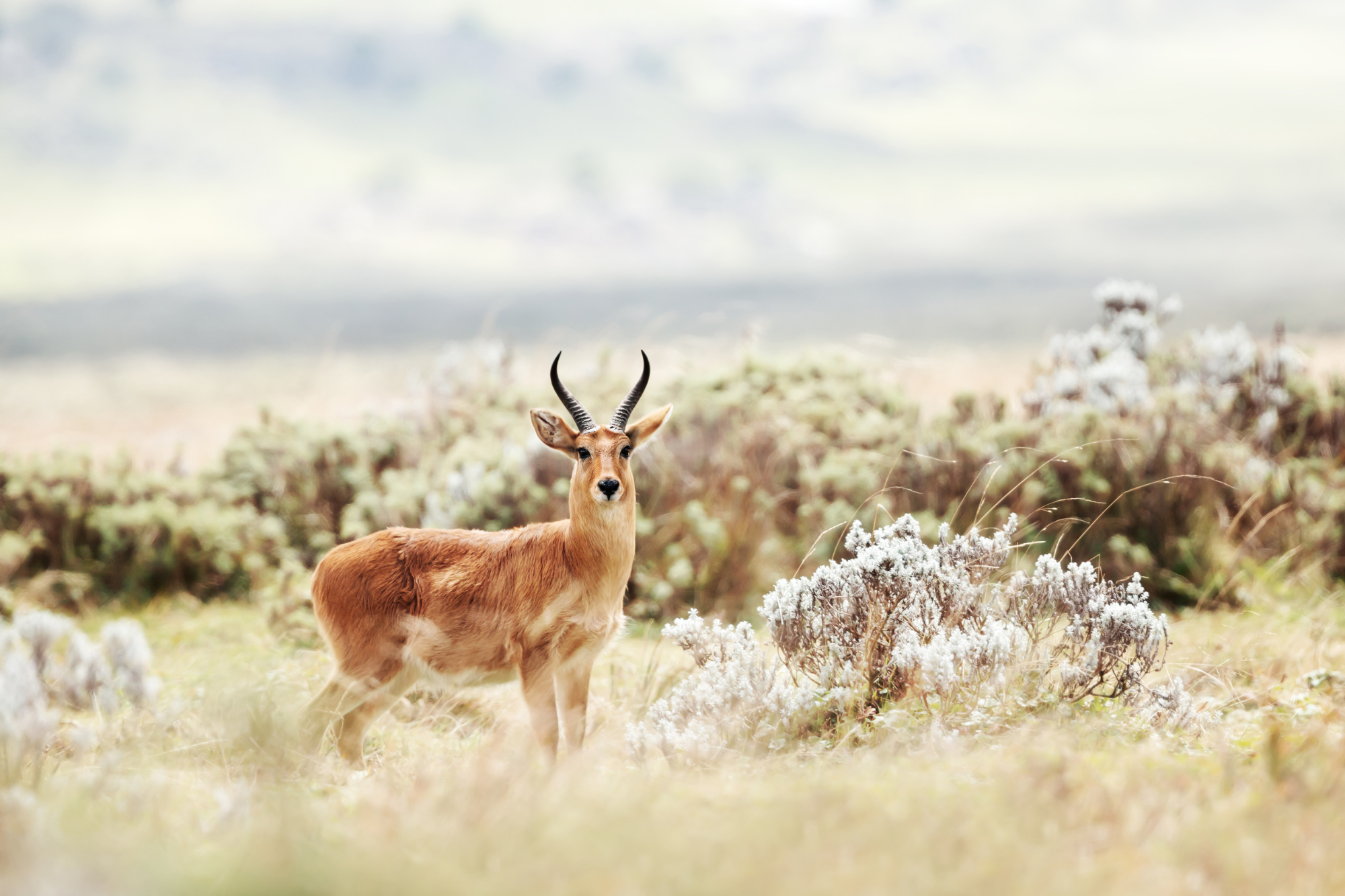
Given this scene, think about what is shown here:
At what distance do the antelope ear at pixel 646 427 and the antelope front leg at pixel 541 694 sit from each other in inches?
43.4

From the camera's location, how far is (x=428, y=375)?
42.3ft

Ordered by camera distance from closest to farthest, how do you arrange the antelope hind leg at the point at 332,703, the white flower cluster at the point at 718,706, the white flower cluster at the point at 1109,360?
the white flower cluster at the point at 718,706 < the antelope hind leg at the point at 332,703 < the white flower cluster at the point at 1109,360

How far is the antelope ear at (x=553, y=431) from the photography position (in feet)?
17.8

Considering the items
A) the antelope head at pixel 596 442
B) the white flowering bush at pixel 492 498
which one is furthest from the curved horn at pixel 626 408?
the white flowering bush at pixel 492 498

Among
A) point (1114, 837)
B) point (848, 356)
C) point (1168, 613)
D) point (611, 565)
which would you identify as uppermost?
point (848, 356)

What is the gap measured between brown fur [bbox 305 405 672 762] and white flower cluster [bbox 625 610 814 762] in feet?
1.20

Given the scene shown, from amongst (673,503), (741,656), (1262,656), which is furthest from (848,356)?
(741,656)

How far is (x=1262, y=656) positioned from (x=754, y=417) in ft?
15.1

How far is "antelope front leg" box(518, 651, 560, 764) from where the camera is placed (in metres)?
5.37

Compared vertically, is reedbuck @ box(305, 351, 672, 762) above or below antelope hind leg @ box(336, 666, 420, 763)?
above

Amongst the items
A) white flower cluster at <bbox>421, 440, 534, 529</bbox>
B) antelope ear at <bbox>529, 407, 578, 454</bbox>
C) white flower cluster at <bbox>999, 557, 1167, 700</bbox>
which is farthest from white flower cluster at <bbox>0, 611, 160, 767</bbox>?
white flower cluster at <bbox>999, 557, 1167, 700</bbox>

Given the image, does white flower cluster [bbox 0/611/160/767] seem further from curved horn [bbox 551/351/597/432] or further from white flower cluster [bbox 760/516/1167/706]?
white flower cluster [bbox 760/516/1167/706]

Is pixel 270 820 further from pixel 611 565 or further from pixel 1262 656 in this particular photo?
pixel 1262 656

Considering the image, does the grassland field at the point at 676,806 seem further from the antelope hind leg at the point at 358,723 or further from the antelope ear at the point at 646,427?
the antelope ear at the point at 646,427
